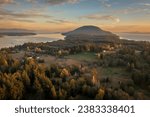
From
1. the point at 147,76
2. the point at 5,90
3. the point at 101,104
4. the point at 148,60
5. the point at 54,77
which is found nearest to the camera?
the point at 101,104

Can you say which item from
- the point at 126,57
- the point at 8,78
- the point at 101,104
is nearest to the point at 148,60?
the point at 126,57

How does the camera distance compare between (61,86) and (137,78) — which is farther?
(137,78)

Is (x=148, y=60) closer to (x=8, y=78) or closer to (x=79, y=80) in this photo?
(x=79, y=80)

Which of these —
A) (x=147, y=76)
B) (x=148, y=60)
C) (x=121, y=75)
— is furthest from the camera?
(x=148, y=60)

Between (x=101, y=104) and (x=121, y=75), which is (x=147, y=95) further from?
(x=101, y=104)

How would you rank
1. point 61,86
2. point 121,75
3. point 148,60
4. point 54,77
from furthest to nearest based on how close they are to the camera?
point 148,60 < point 121,75 < point 54,77 < point 61,86

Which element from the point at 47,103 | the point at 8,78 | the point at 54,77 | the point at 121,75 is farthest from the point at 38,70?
the point at 47,103

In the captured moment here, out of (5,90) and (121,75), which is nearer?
(5,90)

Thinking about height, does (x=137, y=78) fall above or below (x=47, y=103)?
below

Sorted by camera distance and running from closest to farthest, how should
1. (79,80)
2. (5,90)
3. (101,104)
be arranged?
(101,104), (5,90), (79,80)
